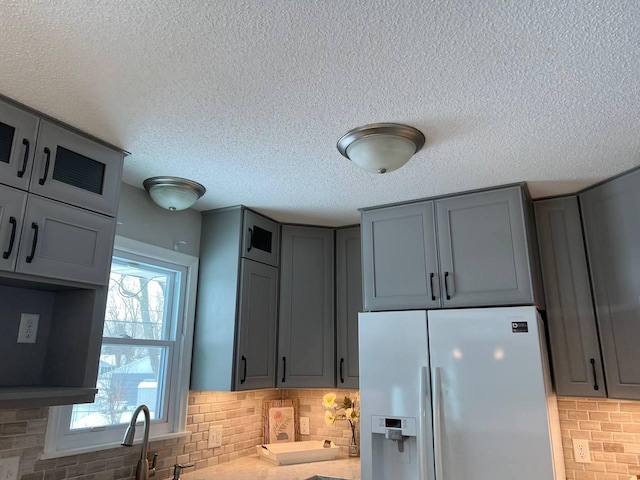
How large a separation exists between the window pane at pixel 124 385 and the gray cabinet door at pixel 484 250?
169cm

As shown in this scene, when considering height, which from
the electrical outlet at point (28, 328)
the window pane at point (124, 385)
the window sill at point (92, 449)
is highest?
the electrical outlet at point (28, 328)

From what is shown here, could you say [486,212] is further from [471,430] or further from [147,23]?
[147,23]

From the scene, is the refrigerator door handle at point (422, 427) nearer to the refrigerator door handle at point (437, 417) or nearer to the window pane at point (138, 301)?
the refrigerator door handle at point (437, 417)

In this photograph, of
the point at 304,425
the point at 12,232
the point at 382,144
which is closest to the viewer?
the point at 12,232

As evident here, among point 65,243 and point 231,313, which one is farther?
→ point 231,313

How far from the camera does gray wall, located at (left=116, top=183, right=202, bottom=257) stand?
2564 mm

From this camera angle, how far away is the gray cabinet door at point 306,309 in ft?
10.2

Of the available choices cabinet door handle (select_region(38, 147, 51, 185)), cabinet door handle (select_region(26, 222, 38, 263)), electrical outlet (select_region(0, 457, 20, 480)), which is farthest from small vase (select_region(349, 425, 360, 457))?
cabinet door handle (select_region(38, 147, 51, 185))

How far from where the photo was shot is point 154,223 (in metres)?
2.72

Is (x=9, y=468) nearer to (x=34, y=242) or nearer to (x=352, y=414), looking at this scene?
(x=34, y=242)

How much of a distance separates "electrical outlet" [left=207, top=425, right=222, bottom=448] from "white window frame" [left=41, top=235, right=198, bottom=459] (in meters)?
0.21

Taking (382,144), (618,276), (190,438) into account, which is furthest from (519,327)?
(190,438)

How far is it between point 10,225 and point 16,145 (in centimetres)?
31

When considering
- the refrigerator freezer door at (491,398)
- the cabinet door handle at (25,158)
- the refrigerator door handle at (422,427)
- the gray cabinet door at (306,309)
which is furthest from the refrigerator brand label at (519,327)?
the cabinet door handle at (25,158)
